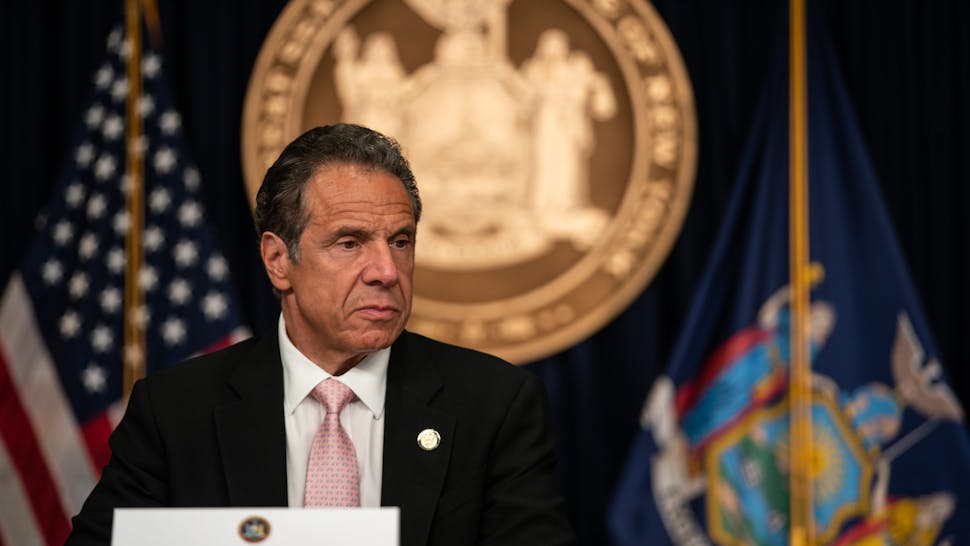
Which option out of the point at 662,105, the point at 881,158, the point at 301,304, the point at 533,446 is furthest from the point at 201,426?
the point at 881,158

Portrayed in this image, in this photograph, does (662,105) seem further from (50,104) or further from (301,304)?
(301,304)

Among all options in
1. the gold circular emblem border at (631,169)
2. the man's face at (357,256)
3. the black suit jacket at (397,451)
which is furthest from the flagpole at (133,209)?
the man's face at (357,256)

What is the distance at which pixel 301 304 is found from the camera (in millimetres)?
2242

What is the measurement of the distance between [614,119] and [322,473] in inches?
106

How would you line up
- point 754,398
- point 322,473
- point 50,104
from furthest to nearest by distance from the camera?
1. point 50,104
2. point 754,398
3. point 322,473

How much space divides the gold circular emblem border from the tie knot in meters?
2.28

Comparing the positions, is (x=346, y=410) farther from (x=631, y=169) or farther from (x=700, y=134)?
(x=700, y=134)

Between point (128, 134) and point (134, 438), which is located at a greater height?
point (128, 134)

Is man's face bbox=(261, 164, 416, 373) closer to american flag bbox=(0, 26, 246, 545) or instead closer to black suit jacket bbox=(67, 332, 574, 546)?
black suit jacket bbox=(67, 332, 574, 546)

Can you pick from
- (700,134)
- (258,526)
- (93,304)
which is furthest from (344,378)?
(700,134)

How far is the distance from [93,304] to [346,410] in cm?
244

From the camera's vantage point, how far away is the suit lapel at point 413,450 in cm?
214

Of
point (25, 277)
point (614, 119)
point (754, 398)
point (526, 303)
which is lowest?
point (754, 398)

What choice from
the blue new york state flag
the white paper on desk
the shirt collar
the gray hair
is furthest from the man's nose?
the blue new york state flag
